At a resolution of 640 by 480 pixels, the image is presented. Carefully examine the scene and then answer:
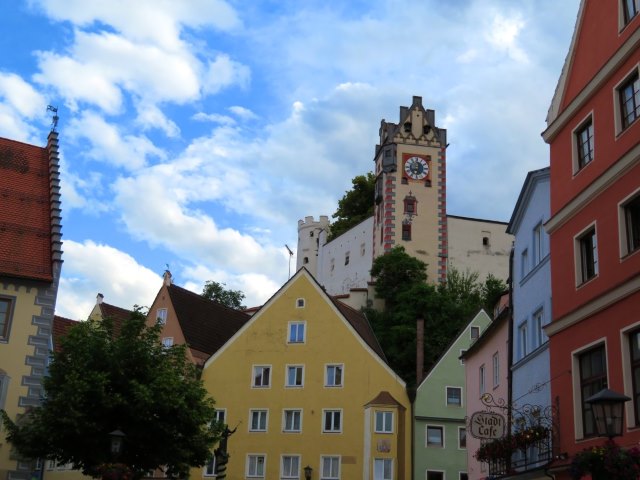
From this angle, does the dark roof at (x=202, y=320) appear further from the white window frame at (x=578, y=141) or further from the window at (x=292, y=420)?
the white window frame at (x=578, y=141)

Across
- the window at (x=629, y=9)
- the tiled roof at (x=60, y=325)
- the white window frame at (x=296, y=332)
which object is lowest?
the tiled roof at (x=60, y=325)

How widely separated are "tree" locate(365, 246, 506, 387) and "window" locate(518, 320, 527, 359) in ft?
91.8

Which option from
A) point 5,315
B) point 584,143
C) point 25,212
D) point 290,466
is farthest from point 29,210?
point 290,466

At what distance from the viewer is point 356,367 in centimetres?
4828

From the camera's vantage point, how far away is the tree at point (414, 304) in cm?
6225

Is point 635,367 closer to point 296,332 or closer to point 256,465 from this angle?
point 256,465

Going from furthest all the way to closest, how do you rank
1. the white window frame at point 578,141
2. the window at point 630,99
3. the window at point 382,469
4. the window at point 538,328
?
the window at point 382,469
the window at point 538,328
the white window frame at point 578,141
the window at point 630,99

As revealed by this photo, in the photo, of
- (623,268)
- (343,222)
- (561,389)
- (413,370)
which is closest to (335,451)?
(413,370)

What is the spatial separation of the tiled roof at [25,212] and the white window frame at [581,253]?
58.1 ft

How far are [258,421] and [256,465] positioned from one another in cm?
236

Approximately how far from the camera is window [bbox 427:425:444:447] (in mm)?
47375

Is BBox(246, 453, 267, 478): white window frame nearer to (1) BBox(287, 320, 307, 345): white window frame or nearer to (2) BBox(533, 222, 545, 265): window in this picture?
(1) BBox(287, 320, 307, 345): white window frame

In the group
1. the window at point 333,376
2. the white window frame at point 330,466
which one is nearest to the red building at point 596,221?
the white window frame at point 330,466

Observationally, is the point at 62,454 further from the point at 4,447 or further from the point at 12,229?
the point at 12,229
